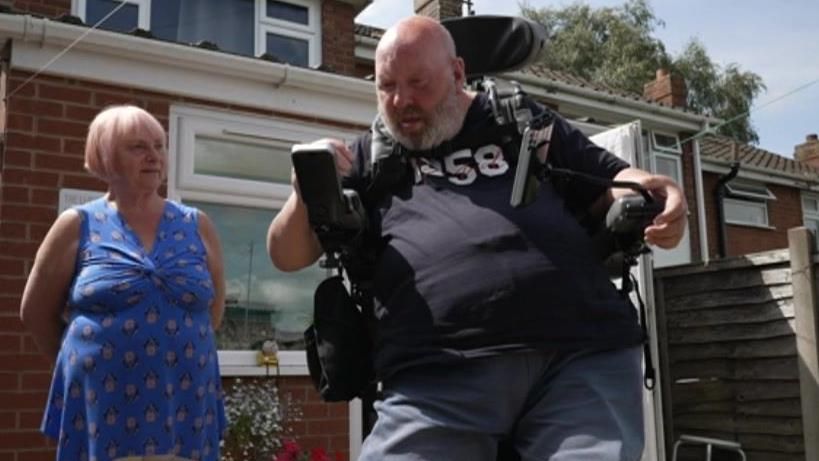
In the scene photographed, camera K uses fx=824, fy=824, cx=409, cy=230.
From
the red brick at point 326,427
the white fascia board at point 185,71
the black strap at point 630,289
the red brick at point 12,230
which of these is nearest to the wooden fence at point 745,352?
the red brick at point 326,427

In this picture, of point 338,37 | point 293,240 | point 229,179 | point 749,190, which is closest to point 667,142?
point 749,190

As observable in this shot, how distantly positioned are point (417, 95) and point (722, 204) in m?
13.2

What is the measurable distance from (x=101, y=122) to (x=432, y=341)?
144 cm

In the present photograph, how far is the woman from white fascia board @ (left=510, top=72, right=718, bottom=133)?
7.75 metres

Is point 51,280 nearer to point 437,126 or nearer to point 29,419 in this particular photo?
point 437,126

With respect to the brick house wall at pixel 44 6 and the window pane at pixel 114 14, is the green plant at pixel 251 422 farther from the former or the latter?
the brick house wall at pixel 44 6

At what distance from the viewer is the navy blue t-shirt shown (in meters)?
1.54

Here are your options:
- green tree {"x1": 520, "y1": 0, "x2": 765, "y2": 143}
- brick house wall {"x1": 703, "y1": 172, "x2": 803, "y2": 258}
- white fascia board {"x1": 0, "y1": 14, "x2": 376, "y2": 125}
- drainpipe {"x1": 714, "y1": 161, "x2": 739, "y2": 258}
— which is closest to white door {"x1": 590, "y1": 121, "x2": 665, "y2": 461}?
white fascia board {"x1": 0, "y1": 14, "x2": 376, "y2": 125}

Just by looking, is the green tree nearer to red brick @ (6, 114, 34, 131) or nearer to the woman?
red brick @ (6, 114, 34, 131)

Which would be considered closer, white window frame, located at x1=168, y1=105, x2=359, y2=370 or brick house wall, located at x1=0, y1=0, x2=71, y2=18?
white window frame, located at x1=168, y1=105, x2=359, y2=370

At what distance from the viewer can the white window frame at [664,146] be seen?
12777 mm

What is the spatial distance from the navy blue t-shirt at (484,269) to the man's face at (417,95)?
0.18 ft

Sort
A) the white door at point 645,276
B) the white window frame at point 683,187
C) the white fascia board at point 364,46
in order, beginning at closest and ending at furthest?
the white door at point 645,276
the white fascia board at point 364,46
the white window frame at point 683,187

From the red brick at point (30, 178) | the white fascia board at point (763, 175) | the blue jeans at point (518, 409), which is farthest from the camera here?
the white fascia board at point (763, 175)
